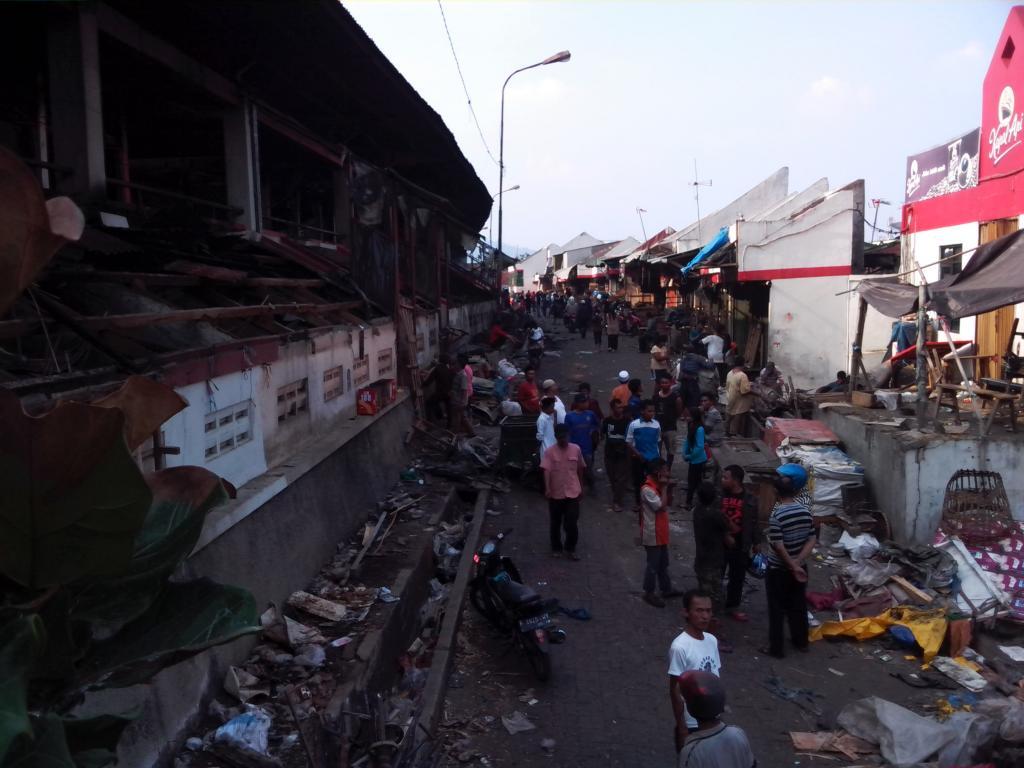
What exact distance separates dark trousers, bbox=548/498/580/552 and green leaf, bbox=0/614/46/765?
825 centimetres

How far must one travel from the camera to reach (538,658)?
6879 millimetres

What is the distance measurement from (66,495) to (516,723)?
537cm

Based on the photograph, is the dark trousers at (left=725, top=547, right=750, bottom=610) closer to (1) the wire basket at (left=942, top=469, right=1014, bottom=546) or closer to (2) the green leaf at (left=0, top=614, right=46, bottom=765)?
(1) the wire basket at (left=942, top=469, right=1014, bottom=546)

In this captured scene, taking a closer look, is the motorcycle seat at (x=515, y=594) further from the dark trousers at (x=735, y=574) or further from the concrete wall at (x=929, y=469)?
the concrete wall at (x=929, y=469)

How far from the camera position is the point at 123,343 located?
559 centimetres

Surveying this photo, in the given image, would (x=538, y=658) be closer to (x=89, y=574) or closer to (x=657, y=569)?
(x=657, y=569)

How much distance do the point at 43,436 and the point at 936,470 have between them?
1016 centimetres

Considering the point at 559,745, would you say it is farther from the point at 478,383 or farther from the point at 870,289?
the point at 478,383

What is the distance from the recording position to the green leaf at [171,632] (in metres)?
1.73

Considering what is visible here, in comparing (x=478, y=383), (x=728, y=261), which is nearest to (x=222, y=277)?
(x=478, y=383)

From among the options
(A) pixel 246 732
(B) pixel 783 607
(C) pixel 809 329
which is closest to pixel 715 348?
(C) pixel 809 329

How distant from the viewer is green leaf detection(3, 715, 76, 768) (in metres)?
1.44

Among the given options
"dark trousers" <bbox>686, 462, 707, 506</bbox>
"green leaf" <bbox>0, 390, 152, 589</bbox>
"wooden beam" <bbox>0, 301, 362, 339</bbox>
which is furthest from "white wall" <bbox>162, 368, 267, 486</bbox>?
"dark trousers" <bbox>686, 462, 707, 506</bbox>

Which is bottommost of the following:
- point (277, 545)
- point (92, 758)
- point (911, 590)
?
point (911, 590)
